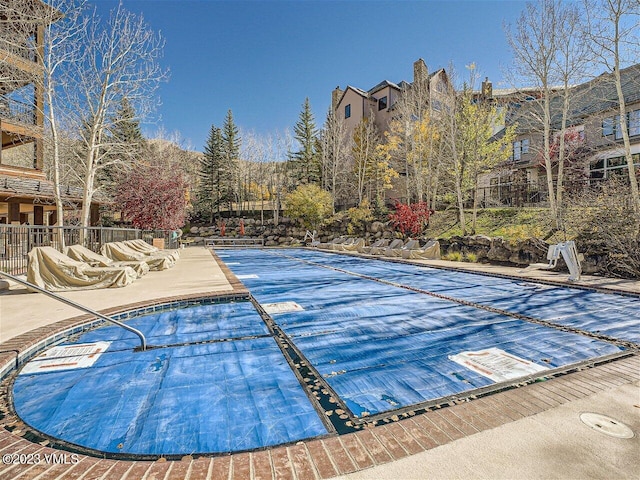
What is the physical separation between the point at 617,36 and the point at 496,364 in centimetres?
1224

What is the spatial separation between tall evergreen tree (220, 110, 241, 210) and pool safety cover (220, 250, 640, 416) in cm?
2898

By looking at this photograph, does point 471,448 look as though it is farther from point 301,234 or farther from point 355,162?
point 355,162

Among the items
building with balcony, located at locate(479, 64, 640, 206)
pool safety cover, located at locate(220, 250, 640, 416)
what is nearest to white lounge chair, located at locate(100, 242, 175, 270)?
pool safety cover, located at locate(220, 250, 640, 416)

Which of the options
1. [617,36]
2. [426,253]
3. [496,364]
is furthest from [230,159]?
[496,364]

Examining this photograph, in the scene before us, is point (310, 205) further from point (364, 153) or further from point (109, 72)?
point (109, 72)

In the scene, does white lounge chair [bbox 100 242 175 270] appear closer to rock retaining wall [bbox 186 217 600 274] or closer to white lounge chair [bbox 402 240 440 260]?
white lounge chair [bbox 402 240 440 260]

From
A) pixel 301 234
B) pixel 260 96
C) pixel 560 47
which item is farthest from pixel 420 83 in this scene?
pixel 301 234

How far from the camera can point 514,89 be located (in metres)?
13.5

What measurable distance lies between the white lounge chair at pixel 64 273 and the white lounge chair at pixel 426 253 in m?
10.5

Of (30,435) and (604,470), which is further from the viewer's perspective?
(30,435)

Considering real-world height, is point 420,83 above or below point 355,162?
above

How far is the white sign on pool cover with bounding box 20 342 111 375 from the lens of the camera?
134 inches

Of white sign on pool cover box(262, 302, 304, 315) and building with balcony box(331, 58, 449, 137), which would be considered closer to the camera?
white sign on pool cover box(262, 302, 304, 315)

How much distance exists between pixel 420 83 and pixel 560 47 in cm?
1046
